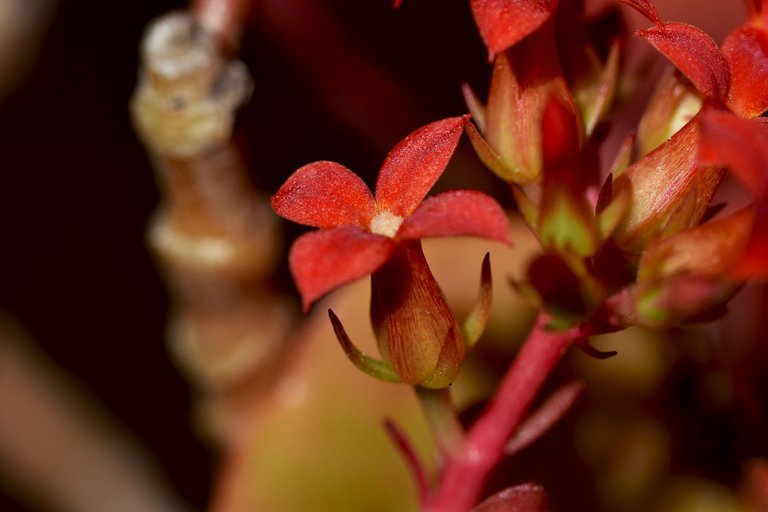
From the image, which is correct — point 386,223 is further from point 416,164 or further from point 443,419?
point 443,419

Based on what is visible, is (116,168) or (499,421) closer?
(499,421)

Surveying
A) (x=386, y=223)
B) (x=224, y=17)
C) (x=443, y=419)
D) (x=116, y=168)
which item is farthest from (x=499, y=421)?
(x=116, y=168)

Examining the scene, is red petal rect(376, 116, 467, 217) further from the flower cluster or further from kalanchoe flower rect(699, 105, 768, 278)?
kalanchoe flower rect(699, 105, 768, 278)

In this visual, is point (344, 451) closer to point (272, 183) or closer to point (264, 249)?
point (264, 249)

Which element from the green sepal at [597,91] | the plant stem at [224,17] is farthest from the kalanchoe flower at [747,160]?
the plant stem at [224,17]

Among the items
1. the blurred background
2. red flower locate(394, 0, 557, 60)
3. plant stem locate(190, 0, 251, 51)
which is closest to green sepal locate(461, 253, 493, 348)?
red flower locate(394, 0, 557, 60)

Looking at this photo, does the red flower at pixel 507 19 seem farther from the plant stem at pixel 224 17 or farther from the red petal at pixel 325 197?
the plant stem at pixel 224 17

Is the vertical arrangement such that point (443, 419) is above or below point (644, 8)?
below

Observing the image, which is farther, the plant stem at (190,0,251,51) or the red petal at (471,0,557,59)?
the plant stem at (190,0,251,51)

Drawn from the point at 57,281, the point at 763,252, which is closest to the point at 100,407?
the point at 57,281
